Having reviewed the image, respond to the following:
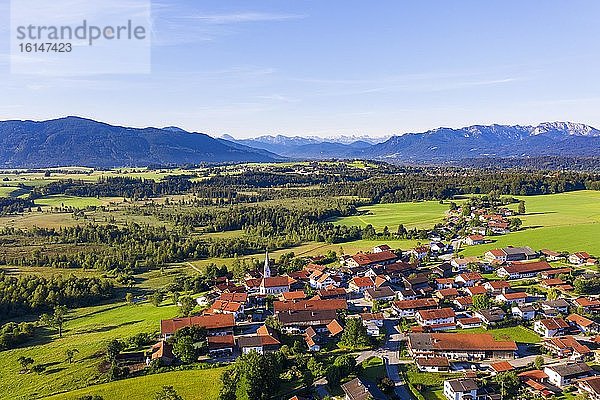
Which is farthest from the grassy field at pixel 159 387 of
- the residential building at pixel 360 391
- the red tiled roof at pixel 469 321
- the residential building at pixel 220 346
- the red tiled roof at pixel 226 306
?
the red tiled roof at pixel 469 321

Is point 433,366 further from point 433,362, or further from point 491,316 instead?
point 491,316

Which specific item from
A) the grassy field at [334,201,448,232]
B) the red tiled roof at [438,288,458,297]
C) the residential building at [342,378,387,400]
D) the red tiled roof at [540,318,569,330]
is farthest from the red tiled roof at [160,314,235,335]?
the grassy field at [334,201,448,232]

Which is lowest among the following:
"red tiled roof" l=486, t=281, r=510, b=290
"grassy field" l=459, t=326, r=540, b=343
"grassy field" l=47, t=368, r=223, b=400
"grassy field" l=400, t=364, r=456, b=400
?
"grassy field" l=47, t=368, r=223, b=400

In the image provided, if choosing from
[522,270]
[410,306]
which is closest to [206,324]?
[410,306]

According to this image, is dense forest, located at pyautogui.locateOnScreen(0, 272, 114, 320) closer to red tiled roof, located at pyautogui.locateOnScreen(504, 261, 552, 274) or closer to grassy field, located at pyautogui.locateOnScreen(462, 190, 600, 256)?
red tiled roof, located at pyautogui.locateOnScreen(504, 261, 552, 274)

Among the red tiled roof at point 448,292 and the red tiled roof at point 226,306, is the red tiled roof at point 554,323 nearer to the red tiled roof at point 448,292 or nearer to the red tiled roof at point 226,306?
the red tiled roof at point 448,292

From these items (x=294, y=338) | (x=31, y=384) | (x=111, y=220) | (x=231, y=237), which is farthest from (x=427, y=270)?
(x=111, y=220)
